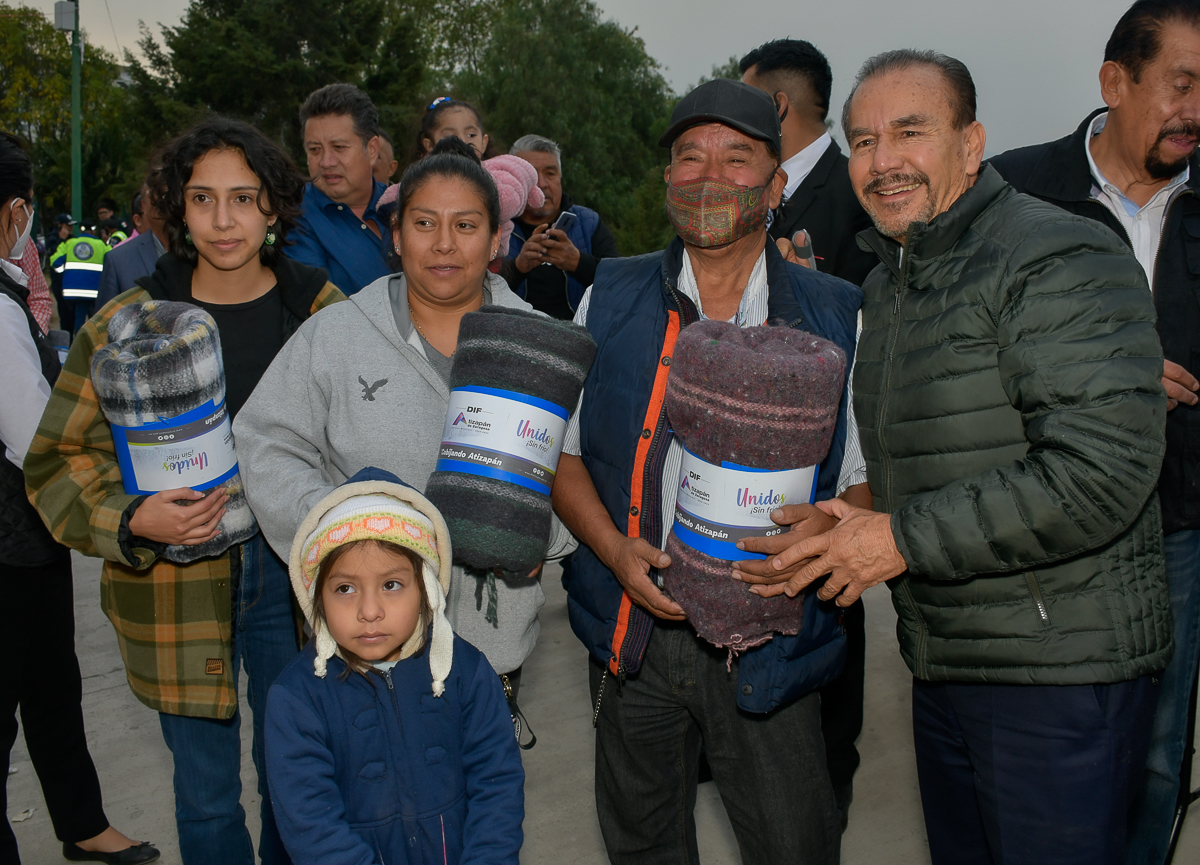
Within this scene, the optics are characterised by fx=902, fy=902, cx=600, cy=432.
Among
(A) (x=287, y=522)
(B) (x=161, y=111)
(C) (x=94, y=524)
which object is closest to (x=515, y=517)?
(A) (x=287, y=522)

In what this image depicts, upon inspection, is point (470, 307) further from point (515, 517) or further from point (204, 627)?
point (204, 627)

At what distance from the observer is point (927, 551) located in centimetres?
179

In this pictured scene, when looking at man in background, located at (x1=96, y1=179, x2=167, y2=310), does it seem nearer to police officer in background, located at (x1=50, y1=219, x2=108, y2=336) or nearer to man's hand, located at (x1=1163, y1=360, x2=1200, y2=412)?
man's hand, located at (x1=1163, y1=360, x2=1200, y2=412)

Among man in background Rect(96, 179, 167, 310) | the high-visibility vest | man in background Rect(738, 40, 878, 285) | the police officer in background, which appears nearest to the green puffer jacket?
man in background Rect(738, 40, 878, 285)

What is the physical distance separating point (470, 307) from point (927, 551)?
1304 millimetres

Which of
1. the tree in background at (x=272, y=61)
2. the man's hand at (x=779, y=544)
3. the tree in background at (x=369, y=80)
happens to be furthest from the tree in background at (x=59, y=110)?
the man's hand at (x=779, y=544)

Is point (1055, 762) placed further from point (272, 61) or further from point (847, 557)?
point (272, 61)

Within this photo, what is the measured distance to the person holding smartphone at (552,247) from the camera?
422cm

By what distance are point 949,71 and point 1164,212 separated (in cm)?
101

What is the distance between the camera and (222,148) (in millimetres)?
2500

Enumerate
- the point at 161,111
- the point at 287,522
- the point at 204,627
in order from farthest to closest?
the point at 161,111 → the point at 204,627 → the point at 287,522

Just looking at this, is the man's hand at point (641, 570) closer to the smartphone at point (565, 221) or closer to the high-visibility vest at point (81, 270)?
the smartphone at point (565, 221)

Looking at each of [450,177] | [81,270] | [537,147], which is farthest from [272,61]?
[450,177]

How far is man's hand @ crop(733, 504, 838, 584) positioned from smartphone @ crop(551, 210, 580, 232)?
323 cm
